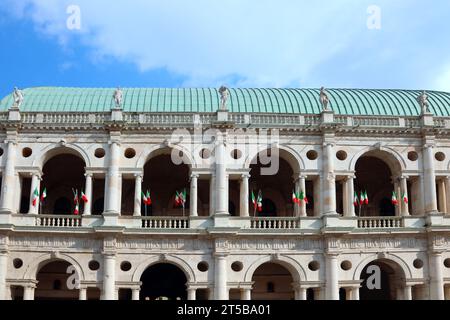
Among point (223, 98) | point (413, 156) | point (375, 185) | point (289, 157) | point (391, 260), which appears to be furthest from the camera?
point (375, 185)

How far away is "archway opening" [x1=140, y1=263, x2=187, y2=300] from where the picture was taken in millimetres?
41250

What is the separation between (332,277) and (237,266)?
5.37 metres

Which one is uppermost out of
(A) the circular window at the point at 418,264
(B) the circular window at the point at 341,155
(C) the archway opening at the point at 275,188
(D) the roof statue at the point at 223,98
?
(D) the roof statue at the point at 223,98

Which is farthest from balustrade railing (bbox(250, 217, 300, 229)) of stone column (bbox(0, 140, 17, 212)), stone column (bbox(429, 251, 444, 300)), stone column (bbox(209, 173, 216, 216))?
stone column (bbox(0, 140, 17, 212))

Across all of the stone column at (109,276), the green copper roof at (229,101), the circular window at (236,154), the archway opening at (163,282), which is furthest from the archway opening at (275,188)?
the stone column at (109,276)

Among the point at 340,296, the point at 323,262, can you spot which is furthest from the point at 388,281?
the point at 323,262

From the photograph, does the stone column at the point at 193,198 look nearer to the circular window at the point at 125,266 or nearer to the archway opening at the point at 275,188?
the circular window at the point at 125,266

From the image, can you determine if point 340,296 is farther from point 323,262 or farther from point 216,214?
point 216,214

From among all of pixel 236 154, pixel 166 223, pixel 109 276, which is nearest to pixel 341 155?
pixel 236 154

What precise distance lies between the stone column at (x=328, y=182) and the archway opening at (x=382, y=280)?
173 inches

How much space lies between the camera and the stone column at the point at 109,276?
35531 mm

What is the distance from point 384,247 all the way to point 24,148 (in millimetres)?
21696

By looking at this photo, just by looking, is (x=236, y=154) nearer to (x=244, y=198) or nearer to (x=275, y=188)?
(x=244, y=198)

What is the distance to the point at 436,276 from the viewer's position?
121 ft
